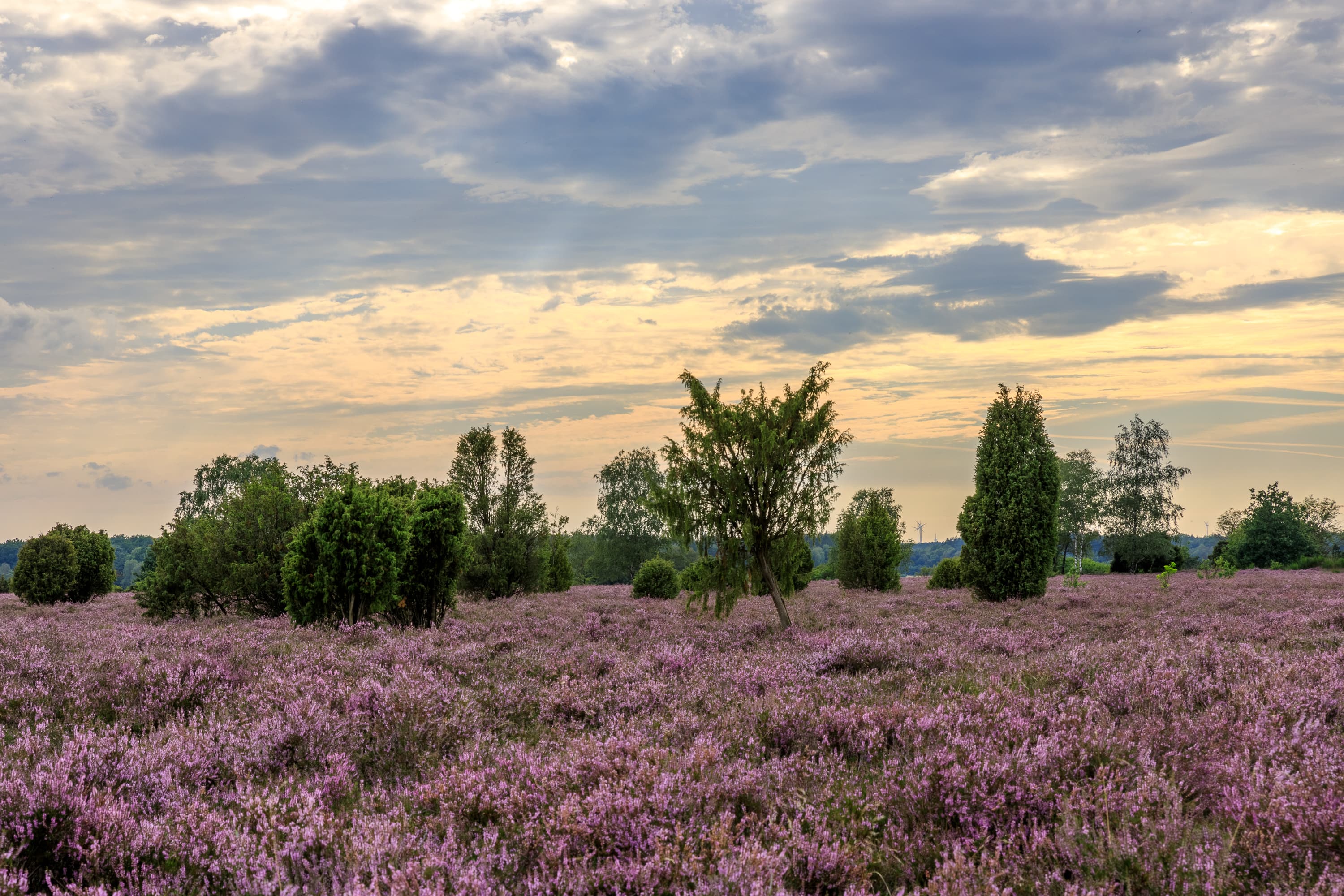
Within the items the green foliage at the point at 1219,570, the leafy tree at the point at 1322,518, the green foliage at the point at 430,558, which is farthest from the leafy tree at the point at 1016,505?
the leafy tree at the point at 1322,518

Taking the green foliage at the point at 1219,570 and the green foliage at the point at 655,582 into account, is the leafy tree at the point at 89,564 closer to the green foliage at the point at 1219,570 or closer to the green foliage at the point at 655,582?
the green foliage at the point at 655,582

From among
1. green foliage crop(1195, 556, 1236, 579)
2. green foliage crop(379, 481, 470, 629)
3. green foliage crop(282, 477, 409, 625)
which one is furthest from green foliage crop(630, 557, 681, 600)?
green foliage crop(1195, 556, 1236, 579)

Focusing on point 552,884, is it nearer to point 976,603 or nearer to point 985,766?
point 985,766

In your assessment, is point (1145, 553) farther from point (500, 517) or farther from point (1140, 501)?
point (500, 517)

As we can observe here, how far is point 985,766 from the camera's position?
3.90 metres

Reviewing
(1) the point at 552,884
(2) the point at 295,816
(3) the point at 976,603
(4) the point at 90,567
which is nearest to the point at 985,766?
(1) the point at 552,884

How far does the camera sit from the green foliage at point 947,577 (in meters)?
29.7

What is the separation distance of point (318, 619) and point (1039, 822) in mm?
12865

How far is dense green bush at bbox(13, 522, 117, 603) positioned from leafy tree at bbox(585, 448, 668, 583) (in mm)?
37891

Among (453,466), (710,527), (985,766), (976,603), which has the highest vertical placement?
(453,466)

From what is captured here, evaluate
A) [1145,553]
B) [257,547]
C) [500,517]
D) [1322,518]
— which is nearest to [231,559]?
[257,547]

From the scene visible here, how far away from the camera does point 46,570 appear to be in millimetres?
24141

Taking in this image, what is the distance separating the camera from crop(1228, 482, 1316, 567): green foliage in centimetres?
5347

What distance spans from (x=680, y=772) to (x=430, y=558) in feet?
38.7
